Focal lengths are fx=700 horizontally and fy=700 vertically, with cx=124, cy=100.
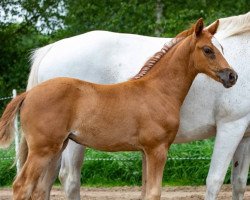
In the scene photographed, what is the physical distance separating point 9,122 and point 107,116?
0.85 m

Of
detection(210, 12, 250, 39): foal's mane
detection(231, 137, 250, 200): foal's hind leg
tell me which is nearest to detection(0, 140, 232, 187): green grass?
detection(231, 137, 250, 200): foal's hind leg

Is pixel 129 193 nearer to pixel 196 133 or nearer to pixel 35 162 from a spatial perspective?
pixel 196 133

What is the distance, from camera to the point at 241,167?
23.8ft

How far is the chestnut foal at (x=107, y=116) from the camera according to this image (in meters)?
5.86

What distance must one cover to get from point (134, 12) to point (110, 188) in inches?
382

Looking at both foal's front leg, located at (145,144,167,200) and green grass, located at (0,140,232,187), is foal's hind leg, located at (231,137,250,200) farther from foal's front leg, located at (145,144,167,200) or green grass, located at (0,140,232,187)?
green grass, located at (0,140,232,187)

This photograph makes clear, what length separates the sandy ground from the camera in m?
8.74

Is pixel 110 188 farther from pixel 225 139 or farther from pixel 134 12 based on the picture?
pixel 134 12

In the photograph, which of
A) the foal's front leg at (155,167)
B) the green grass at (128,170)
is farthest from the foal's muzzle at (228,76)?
the green grass at (128,170)

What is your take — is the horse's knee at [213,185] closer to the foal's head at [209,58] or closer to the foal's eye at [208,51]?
the foal's head at [209,58]

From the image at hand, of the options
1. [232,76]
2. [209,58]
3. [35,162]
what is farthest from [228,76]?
[35,162]

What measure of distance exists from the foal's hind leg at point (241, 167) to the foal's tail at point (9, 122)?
2467mm

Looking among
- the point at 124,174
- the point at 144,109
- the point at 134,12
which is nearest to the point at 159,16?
the point at 134,12

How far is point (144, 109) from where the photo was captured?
20.0 feet
